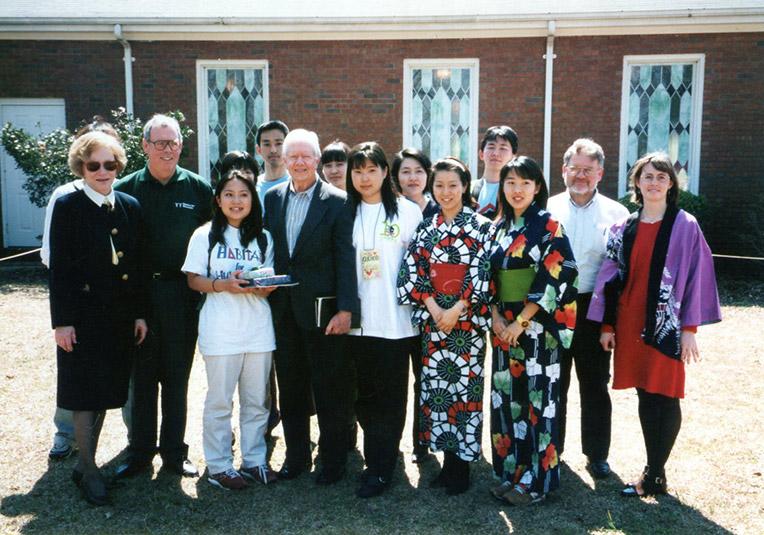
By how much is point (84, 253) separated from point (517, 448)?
260 cm

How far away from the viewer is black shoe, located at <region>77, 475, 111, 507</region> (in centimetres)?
364

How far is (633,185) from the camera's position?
3.87 metres

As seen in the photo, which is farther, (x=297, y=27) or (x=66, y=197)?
(x=297, y=27)

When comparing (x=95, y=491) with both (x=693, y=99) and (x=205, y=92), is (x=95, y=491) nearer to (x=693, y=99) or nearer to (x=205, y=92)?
(x=205, y=92)

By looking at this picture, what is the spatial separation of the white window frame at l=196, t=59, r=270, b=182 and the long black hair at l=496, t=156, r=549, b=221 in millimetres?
7816

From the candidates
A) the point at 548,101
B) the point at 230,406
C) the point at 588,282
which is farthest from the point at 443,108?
the point at 230,406

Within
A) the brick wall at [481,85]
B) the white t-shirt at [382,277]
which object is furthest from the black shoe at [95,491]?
the brick wall at [481,85]

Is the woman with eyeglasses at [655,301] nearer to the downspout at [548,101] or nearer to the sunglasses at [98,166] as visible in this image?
the sunglasses at [98,166]

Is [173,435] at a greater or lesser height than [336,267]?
lesser

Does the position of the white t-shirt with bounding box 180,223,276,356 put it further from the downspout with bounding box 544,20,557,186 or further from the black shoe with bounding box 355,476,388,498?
the downspout with bounding box 544,20,557,186

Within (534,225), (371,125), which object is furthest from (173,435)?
(371,125)

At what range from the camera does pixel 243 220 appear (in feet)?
12.8

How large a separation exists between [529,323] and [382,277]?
2.78 ft

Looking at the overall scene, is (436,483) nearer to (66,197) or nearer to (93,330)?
(93,330)
